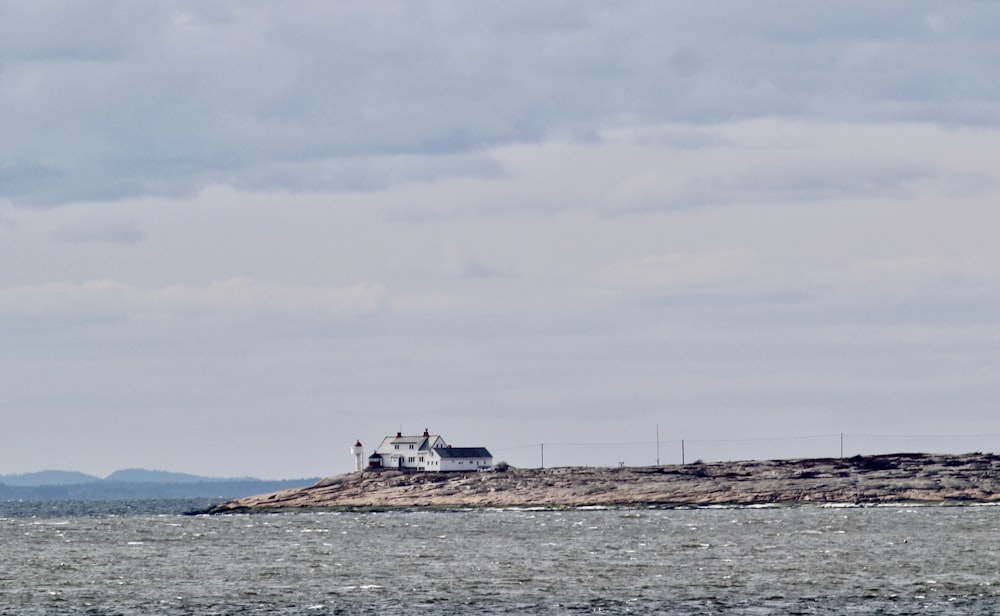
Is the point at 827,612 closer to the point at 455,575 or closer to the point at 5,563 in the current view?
the point at 455,575

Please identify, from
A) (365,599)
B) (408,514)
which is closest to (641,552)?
(365,599)

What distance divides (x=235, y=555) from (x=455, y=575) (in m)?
28.0

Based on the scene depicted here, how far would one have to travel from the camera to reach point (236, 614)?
66.1m

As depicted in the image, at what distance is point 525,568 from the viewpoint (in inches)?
3551

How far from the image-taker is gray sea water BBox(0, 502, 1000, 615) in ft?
227

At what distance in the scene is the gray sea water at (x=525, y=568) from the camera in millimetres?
69250

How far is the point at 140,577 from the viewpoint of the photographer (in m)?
89.3

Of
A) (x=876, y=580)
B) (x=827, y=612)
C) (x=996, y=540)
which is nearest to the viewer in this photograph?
(x=827, y=612)

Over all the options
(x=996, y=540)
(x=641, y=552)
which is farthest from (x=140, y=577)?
(x=996, y=540)

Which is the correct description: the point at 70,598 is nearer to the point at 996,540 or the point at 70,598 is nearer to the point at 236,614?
the point at 236,614

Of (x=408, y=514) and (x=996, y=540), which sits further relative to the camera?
(x=408, y=514)

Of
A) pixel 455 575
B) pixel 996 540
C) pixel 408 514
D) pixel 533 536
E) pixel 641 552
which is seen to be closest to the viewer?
pixel 455 575

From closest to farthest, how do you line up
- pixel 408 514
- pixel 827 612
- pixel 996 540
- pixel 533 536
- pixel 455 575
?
pixel 827 612 → pixel 455 575 → pixel 996 540 → pixel 533 536 → pixel 408 514

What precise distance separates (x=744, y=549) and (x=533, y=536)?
27.4 metres
